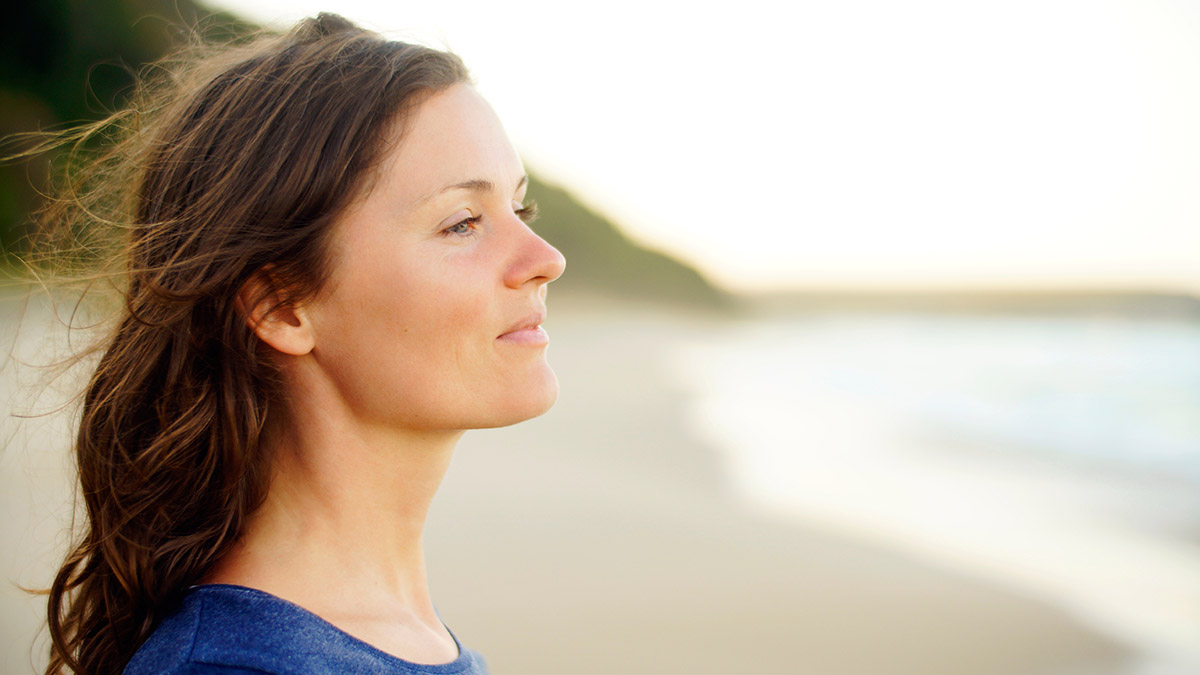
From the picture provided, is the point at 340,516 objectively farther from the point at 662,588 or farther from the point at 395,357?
the point at 662,588

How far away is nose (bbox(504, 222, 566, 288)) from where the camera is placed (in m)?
1.54

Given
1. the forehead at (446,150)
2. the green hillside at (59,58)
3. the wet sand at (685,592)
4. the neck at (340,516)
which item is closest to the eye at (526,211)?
the forehead at (446,150)

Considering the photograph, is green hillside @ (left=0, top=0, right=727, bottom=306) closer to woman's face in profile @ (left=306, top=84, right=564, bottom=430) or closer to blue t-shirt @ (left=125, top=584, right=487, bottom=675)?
woman's face in profile @ (left=306, top=84, right=564, bottom=430)

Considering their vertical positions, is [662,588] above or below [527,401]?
below

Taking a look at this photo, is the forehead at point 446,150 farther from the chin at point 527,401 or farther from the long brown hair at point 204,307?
the chin at point 527,401

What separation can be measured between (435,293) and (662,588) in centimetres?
374

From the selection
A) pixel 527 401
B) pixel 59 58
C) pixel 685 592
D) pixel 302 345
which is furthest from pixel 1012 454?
pixel 59 58

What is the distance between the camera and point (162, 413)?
153 centimetres

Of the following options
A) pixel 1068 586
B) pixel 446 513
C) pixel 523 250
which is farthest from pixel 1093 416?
pixel 523 250

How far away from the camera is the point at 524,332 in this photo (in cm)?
159

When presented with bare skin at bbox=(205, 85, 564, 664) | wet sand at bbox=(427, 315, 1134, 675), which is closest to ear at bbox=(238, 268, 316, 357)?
bare skin at bbox=(205, 85, 564, 664)

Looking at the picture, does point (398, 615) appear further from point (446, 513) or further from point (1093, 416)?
point (1093, 416)

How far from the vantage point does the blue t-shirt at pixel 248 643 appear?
119 cm

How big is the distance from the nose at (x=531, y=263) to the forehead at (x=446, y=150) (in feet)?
0.45
